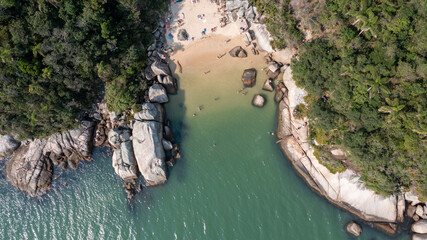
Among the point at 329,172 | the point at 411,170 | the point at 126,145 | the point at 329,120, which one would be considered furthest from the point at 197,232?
the point at 411,170

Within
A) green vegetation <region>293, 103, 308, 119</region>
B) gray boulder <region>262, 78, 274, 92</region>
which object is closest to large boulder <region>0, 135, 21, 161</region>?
gray boulder <region>262, 78, 274, 92</region>

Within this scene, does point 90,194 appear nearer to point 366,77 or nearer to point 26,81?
point 26,81

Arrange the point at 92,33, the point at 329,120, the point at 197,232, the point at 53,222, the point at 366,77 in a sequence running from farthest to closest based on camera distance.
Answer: the point at 53,222 → the point at 197,232 → the point at 92,33 → the point at 329,120 → the point at 366,77

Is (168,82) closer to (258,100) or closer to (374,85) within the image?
(258,100)

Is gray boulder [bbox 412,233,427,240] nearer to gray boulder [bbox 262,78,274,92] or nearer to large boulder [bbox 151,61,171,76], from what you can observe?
gray boulder [bbox 262,78,274,92]

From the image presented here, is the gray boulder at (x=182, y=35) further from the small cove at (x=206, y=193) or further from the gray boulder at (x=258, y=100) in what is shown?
the gray boulder at (x=258, y=100)

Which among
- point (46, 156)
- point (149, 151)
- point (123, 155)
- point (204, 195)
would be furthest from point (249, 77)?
point (46, 156)
